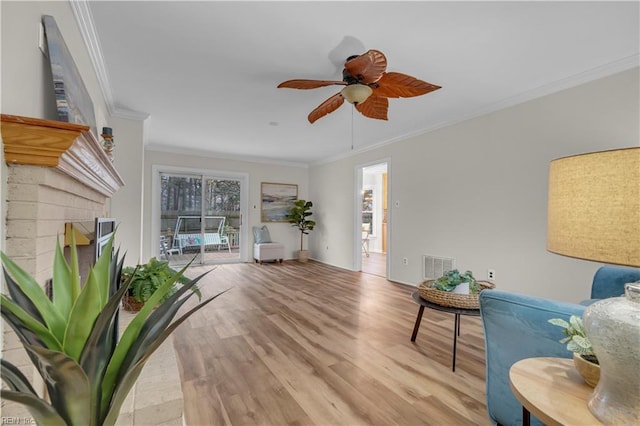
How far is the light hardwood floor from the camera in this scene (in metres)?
1.58

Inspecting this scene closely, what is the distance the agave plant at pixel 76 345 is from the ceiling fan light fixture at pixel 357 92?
199 centimetres

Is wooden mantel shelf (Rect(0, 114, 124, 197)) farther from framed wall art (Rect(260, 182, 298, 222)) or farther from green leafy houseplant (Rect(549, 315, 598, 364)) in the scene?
framed wall art (Rect(260, 182, 298, 222))

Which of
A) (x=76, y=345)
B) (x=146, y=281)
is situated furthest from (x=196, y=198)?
(x=76, y=345)

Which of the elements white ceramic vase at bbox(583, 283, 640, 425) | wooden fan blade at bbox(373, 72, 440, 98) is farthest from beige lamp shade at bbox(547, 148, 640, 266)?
wooden fan blade at bbox(373, 72, 440, 98)

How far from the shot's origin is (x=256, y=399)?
1.69 m

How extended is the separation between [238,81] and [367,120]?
1809mm

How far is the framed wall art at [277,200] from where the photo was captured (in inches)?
267

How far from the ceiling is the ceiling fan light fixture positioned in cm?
31

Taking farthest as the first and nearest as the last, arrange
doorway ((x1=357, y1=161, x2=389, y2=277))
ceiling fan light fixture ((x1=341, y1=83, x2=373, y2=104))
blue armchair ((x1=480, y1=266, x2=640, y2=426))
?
doorway ((x1=357, y1=161, x2=389, y2=277)), ceiling fan light fixture ((x1=341, y1=83, x2=373, y2=104)), blue armchair ((x1=480, y1=266, x2=640, y2=426))

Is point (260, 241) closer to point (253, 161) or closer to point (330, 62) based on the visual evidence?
point (253, 161)

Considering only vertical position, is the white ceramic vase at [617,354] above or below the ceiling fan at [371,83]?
below

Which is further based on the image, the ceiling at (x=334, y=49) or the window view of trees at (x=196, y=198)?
the window view of trees at (x=196, y=198)

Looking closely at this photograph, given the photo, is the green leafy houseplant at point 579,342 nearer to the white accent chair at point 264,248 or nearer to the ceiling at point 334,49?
the ceiling at point 334,49

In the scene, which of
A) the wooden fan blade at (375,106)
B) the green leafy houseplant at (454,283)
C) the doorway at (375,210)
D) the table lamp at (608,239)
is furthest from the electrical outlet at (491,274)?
the doorway at (375,210)
